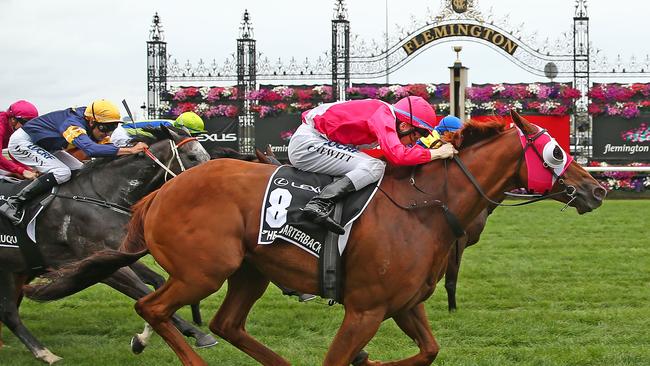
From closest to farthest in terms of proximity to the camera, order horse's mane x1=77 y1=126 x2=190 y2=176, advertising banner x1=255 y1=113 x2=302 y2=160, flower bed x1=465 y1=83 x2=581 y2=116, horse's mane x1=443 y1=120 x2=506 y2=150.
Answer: horse's mane x1=443 y1=120 x2=506 y2=150, horse's mane x1=77 y1=126 x2=190 y2=176, flower bed x1=465 y1=83 x2=581 y2=116, advertising banner x1=255 y1=113 x2=302 y2=160

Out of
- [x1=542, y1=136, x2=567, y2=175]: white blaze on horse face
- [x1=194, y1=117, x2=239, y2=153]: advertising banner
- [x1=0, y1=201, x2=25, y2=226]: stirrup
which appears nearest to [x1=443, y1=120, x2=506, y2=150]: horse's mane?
[x1=542, y1=136, x2=567, y2=175]: white blaze on horse face

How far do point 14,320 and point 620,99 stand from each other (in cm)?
1727

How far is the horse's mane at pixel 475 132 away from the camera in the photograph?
4863 millimetres

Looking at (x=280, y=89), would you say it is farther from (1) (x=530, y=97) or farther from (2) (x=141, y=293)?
(2) (x=141, y=293)

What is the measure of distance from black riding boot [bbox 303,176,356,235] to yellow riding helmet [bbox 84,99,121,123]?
2.58 metres

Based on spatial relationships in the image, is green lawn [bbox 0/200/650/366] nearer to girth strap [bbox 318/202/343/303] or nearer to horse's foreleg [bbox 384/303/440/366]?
horse's foreleg [bbox 384/303/440/366]

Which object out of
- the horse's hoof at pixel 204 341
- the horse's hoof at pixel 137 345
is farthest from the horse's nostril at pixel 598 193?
the horse's hoof at pixel 137 345

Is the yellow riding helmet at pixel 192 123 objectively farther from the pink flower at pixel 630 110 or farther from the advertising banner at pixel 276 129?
the pink flower at pixel 630 110

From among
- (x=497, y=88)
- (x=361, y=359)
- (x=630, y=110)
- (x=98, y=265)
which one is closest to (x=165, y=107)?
(x=497, y=88)

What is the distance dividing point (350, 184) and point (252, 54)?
19.4 meters

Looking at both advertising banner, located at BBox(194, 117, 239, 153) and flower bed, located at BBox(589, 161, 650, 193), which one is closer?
flower bed, located at BBox(589, 161, 650, 193)

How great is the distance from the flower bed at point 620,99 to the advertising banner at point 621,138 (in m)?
0.14

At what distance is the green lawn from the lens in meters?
5.94

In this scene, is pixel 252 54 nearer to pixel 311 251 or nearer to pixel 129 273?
pixel 129 273
